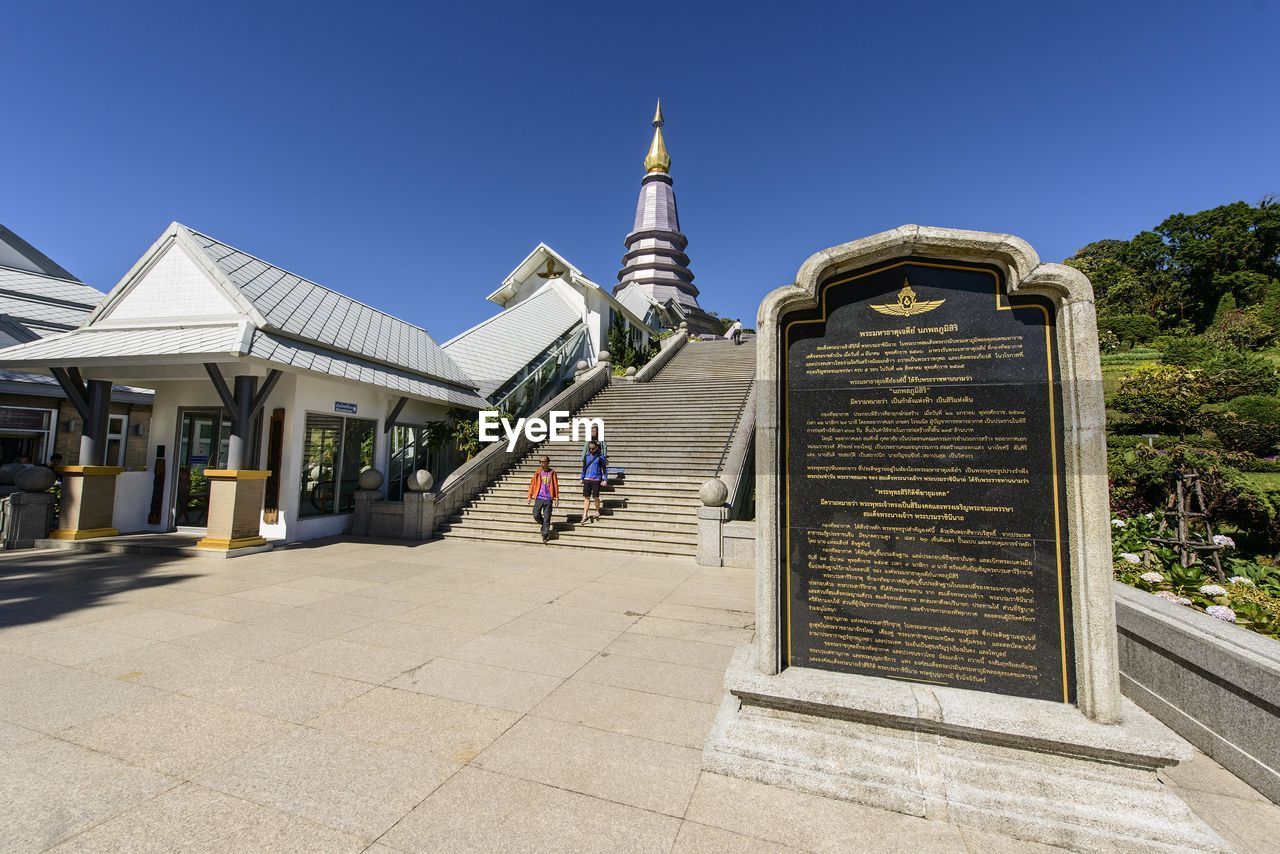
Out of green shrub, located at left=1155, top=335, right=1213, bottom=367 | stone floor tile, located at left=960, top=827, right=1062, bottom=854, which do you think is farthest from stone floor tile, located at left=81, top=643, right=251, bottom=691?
green shrub, located at left=1155, top=335, right=1213, bottom=367

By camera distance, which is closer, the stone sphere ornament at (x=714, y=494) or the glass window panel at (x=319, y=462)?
the stone sphere ornament at (x=714, y=494)

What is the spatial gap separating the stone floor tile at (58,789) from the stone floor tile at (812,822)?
2968mm

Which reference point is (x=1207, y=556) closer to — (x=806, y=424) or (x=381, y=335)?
(x=806, y=424)

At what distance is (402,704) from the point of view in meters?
4.14

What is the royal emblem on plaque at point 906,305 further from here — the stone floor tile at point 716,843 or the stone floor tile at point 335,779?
the stone floor tile at point 335,779

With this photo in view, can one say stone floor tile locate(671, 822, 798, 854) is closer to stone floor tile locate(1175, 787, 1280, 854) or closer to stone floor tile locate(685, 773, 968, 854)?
stone floor tile locate(685, 773, 968, 854)

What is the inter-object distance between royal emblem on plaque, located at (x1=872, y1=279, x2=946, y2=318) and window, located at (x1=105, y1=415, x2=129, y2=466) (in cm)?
2157

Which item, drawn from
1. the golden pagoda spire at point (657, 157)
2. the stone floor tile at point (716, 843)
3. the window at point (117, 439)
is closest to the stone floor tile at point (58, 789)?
the stone floor tile at point (716, 843)

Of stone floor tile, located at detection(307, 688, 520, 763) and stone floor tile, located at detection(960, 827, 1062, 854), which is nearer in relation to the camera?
stone floor tile, located at detection(960, 827, 1062, 854)

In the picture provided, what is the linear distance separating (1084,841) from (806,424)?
2.46 meters

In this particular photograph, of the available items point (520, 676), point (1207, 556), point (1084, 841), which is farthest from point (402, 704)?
point (1207, 556)

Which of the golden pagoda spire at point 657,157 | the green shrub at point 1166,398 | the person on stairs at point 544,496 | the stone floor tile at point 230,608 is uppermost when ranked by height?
the golden pagoda spire at point 657,157

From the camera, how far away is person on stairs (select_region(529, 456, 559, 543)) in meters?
11.4

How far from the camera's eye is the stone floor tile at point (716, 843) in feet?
8.62
